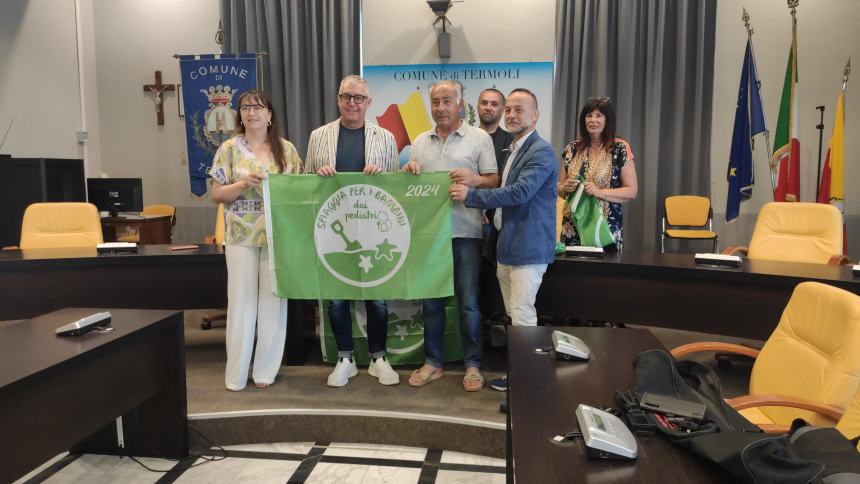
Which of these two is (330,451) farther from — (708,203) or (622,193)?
(708,203)

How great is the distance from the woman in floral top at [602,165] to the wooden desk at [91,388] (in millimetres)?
2184

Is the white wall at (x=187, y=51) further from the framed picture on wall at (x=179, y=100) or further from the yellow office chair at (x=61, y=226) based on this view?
the yellow office chair at (x=61, y=226)

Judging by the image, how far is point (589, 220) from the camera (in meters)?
3.34

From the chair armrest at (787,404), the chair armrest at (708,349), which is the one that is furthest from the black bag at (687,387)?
the chair armrest at (708,349)

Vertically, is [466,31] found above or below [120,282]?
above

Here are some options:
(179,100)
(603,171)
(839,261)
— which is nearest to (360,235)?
(603,171)

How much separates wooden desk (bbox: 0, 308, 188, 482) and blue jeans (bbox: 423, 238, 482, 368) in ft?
3.98

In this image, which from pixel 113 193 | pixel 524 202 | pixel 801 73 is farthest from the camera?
pixel 113 193

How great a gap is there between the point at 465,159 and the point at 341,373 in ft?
4.14

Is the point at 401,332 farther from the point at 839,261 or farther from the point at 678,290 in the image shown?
the point at 839,261

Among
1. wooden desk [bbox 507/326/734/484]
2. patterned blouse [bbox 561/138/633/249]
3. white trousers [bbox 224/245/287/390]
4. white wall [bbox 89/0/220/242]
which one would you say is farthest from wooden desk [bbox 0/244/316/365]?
white wall [bbox 89/0/220/242]

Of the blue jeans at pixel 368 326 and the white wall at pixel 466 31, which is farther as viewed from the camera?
the white wall at pixel 466 31

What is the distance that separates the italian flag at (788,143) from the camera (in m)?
5.05

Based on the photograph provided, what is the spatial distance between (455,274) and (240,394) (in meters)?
1.23
